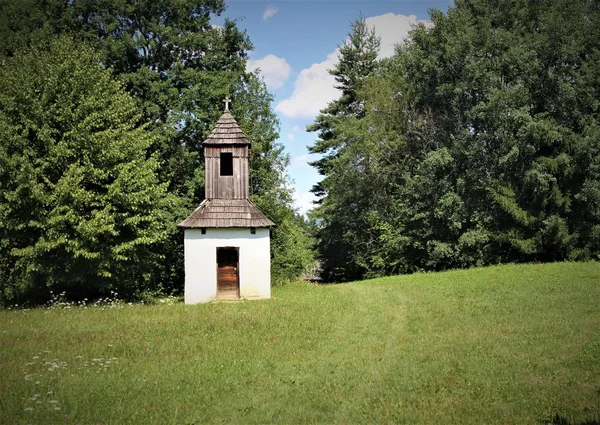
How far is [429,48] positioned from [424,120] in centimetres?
497

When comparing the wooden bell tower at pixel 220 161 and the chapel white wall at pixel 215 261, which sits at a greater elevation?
the wooden bell tower at pixel 220 161

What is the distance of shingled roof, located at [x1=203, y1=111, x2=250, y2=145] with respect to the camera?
72.3ft

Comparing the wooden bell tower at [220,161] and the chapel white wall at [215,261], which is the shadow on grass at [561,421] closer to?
the chapel white wall at [215,261]

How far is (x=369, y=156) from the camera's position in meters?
36.6

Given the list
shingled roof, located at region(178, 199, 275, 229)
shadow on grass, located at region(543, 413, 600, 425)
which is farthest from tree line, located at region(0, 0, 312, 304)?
shadow on grass, located at region(543, 413, 600, 425)

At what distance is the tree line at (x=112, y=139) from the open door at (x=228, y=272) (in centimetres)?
276

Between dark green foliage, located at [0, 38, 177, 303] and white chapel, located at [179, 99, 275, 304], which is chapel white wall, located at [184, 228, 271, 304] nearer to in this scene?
white chapel, located at [179, 99, 275, 304]

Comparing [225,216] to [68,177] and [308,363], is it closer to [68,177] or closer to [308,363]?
[68,177]

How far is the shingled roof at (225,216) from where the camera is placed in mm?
20438

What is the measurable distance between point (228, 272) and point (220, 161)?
509cm

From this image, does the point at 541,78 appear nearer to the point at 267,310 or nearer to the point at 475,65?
the point at 475,65

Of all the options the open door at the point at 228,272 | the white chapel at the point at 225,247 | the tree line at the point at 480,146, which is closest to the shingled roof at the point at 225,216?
the white chapel at the point at 225,247

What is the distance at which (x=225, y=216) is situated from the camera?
20.8 meters

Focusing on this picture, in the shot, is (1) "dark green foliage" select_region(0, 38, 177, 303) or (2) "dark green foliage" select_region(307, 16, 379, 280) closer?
(1) "dark green foliage" select_region(0, 38, 177, 303)
